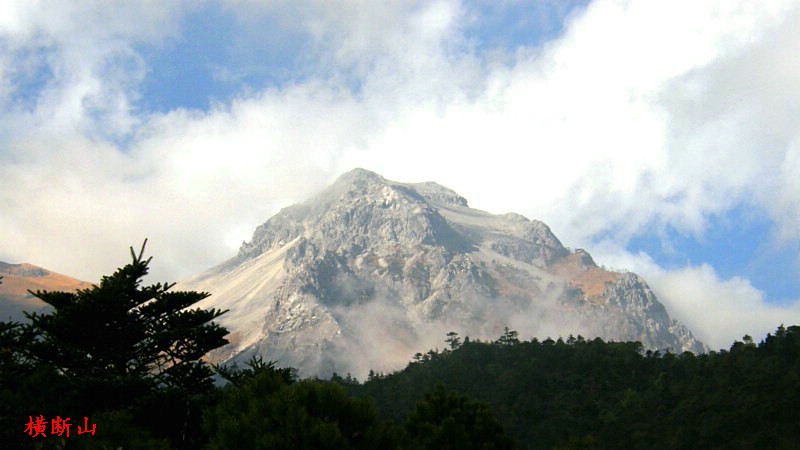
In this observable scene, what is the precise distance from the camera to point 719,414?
281 feet

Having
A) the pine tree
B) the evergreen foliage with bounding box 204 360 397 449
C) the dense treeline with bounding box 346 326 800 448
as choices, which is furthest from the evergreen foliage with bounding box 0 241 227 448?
the dense treeline with bounding box 346 326 800 448

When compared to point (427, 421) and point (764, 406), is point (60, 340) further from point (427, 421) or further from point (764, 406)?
point (764, 406)

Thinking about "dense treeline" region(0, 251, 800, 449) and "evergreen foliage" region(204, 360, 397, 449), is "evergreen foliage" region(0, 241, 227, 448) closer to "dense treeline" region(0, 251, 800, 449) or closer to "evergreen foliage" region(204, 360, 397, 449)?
"dense treeline" region(0, 251, 800, 449)

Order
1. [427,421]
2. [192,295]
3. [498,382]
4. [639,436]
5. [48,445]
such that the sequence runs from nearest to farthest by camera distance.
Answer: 1. [48,445]
2. [427,421]
3. [192,295]
4. [639,436]
5. [498,382]

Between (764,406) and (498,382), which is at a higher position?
(498,382)

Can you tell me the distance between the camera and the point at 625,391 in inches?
4825

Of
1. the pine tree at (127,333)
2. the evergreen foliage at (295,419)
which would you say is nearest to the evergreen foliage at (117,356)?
the pine tree at (127,333)

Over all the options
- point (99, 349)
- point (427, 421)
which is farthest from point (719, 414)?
point (99, 349)

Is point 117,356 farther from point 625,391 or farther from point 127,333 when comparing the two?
point 625,391

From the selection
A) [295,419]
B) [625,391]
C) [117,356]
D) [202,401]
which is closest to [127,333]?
[117,356]

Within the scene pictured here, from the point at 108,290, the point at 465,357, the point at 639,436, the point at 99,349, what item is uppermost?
the point at 465,357

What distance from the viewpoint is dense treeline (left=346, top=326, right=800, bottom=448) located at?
81062 mm

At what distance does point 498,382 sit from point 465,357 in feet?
94.9

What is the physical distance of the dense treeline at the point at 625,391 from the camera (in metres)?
81.1
